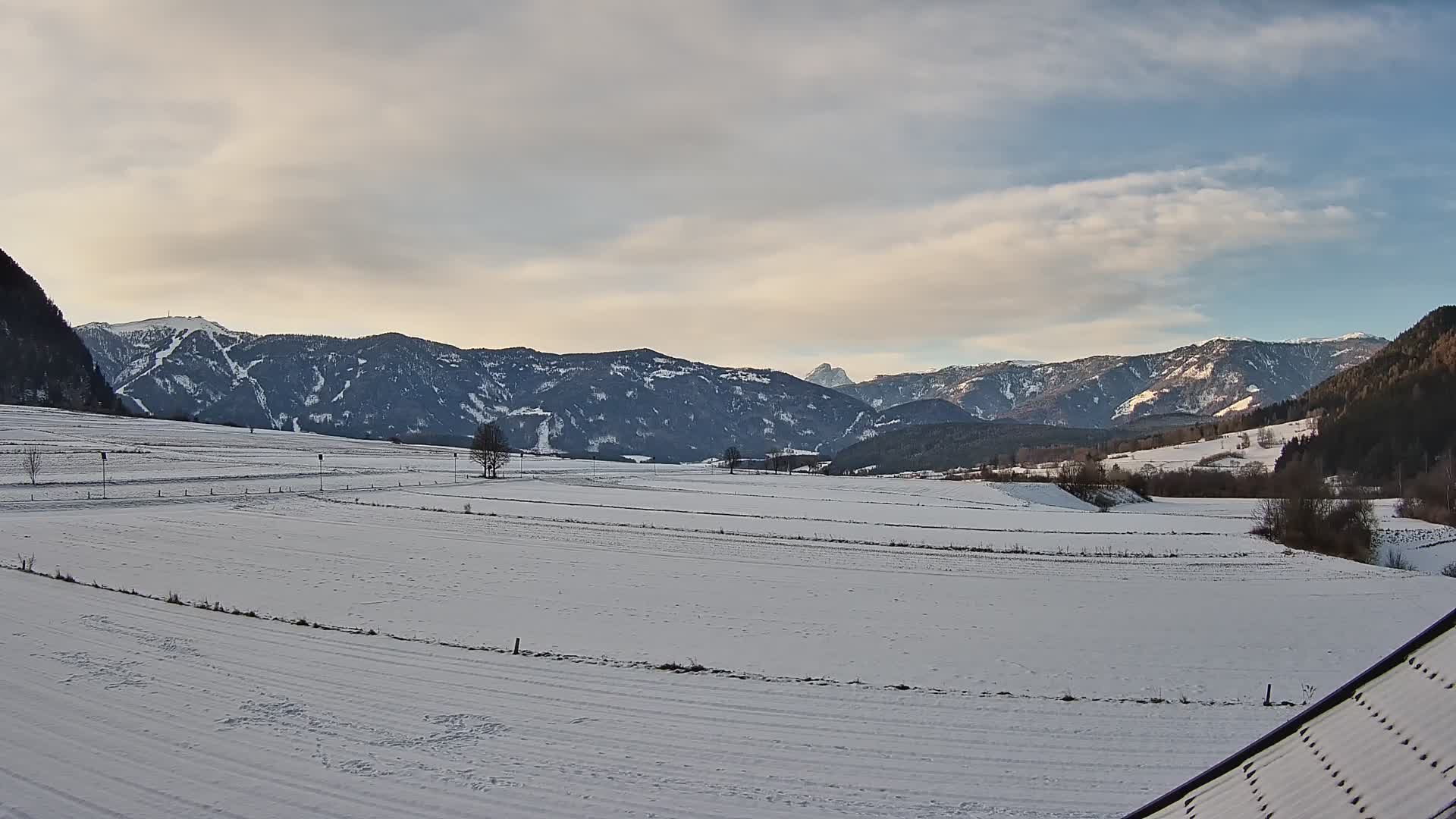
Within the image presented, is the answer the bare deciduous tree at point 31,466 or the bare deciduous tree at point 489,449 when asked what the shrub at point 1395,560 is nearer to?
the bare deciduous tree at point 489,449

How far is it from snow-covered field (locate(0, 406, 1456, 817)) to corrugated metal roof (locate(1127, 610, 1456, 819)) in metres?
8.05

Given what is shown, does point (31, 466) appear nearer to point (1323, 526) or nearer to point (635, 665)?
point (635, 665)

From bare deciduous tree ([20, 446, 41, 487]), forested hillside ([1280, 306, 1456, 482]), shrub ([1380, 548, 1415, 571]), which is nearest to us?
shrub ([1380, 548, 1415, 571])

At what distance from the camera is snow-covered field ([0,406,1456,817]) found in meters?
12.5

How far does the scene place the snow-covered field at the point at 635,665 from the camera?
12.5 metres

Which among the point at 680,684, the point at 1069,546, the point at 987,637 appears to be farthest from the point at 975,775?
the point at 1069,546

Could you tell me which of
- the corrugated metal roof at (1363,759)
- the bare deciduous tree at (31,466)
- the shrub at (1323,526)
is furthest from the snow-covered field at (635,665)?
the bare deciduous tree at (31,466)

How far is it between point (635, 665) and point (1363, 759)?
17355 millimetres

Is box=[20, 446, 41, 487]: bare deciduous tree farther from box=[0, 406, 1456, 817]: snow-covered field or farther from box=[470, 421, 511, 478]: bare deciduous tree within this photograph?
box=[470, 421, 511, 478]: bare deciduous tree

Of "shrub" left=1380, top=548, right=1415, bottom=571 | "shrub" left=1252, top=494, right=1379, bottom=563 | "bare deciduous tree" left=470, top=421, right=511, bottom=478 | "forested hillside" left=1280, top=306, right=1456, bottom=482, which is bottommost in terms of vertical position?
"shrub" left=1380, top=548, right=1415, bottom=571

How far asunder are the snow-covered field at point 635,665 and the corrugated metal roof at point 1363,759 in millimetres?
8051

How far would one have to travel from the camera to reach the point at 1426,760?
11.9 ft

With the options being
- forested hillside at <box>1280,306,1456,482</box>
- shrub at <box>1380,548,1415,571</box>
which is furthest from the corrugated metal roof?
forested hillside at <box>1280,306,1456,482</box>

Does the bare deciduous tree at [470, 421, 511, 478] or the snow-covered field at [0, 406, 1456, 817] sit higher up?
the bare deciduous tree at [470, 421, 511, 478]
